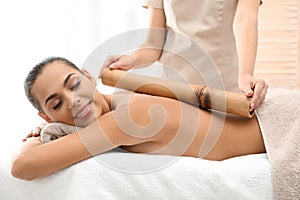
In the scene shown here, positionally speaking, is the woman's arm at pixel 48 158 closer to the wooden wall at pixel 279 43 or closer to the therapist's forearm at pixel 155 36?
the therapist's forearm at pixel 155 36

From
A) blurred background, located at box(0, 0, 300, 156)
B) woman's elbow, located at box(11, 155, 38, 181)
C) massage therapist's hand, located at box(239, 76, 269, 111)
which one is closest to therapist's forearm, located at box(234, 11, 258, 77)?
massage therapist's hand, located at box(239, 76, 269, 111)

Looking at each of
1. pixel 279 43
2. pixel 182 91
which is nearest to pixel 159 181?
pixel 182 91

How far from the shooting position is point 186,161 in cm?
128

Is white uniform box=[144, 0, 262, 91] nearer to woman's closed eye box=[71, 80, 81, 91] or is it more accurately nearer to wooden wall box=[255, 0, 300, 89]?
woman's closed eye box=[71, 80, 81, 91]

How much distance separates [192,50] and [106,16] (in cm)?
93

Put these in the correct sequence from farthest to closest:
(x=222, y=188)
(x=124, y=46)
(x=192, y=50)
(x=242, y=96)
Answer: (x=124, y=46)
(x=192, y=50)
(x=242, y=96)
(x=222, y=188)

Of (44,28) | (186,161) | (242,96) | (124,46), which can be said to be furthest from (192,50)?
(44,28)

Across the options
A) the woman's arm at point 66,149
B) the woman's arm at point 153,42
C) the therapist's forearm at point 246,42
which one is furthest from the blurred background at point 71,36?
the therapist's forearm at point 246,42

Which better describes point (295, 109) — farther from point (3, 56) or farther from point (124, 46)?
point (3, 56)

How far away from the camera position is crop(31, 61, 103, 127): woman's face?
55.1 inches

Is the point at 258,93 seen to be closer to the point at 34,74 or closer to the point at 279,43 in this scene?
the point at 34,74

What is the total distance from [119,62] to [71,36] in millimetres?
1090

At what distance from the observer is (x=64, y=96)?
140 centimetres

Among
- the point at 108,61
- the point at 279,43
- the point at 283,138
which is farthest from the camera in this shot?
the point at 279,43
